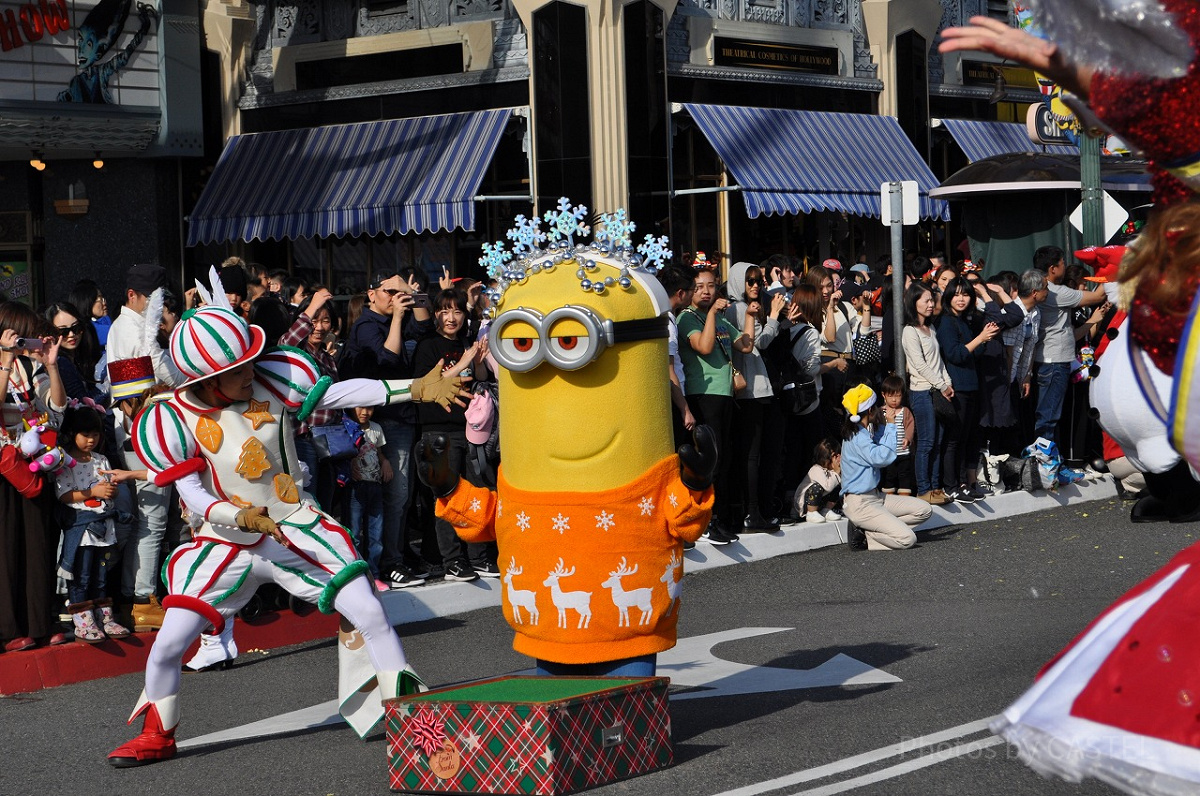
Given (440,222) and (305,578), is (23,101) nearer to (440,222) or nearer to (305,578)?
(440,222)

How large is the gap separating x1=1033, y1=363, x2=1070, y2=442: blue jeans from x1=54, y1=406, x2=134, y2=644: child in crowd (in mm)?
8210

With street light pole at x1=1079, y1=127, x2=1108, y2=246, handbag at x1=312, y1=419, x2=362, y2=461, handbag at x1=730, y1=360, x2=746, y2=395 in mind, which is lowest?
handbag at x1=312, y1=419, x2=362, y2=461

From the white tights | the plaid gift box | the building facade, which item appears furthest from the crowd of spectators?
the building facade

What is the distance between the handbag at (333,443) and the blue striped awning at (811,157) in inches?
416

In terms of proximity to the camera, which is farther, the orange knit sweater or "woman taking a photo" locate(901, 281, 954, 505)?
"woman taking a photo" locate(901, 281, 954, 505)

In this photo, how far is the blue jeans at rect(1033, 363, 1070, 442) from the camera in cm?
1376

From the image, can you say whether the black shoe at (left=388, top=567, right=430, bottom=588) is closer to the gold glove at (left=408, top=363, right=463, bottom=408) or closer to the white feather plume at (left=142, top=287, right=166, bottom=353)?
the white feather plume at (left=142, top=287, right=166, bottom=353)

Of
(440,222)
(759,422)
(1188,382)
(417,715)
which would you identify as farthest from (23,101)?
(1188,382)

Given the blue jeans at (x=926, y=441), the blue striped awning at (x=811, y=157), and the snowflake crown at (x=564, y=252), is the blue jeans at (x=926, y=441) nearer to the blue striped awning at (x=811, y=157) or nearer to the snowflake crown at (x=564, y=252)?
the snowflake crown at (x=564, y=252)

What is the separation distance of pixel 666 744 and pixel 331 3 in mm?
16133

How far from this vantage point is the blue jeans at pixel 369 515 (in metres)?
9.72

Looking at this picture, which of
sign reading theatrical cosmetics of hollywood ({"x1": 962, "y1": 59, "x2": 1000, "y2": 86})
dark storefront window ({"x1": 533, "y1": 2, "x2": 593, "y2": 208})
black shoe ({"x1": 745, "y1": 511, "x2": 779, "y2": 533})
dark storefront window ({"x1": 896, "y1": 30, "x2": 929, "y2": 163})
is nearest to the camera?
black shoe ({"x1": 745, "y1": 511, "x2": 779, "y2": 533})

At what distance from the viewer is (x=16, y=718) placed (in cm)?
751

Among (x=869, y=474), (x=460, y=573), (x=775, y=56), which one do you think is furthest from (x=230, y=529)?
(x=775, y=56)
